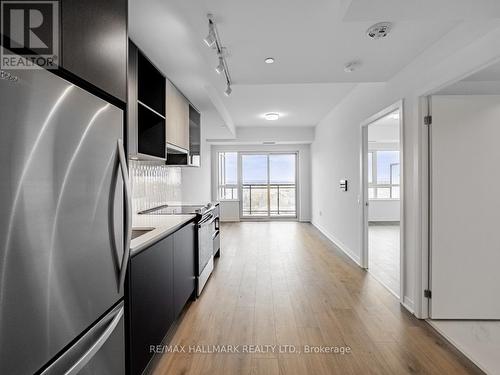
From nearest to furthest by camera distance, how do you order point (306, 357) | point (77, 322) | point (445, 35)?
point (77, 322) < point (306, 357) < point (445, 35)

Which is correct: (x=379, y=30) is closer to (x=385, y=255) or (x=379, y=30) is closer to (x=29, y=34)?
(x=29, y=34)

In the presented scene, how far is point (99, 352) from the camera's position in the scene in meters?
1.22

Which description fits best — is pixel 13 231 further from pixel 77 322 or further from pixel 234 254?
pixel 234 254

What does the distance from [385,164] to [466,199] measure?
6.03 m

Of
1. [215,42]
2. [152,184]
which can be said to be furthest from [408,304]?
[152,184]

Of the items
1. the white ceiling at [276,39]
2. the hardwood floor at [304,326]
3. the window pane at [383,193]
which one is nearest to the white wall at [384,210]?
the window pane at [383,193]

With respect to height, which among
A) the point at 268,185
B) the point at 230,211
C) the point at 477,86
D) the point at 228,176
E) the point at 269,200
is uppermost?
the point at 477,86

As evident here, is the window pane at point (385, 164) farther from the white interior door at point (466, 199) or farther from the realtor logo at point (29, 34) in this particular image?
the realtor logo at point (29, 34)

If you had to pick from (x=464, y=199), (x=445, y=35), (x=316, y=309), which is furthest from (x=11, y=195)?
(x=464, y=199)

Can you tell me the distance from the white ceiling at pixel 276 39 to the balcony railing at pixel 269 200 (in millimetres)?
5261

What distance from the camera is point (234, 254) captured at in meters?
4.86

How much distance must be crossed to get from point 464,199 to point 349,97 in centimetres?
258

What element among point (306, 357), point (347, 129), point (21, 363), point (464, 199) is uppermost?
Result: point (347, 129)

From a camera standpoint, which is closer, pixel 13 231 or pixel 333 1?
pixel 13 231
